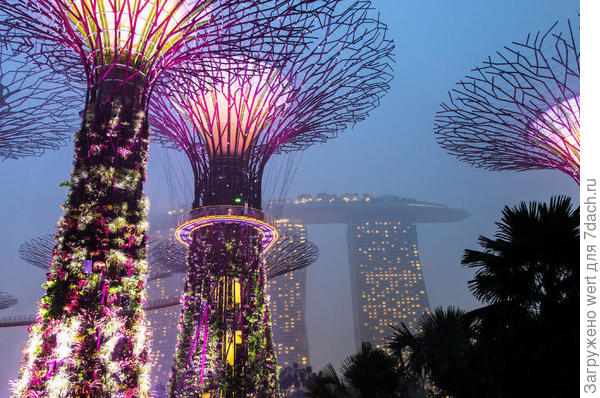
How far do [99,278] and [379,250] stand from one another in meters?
101

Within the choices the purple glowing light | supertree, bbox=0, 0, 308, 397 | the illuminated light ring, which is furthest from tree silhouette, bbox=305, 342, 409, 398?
the illuminated light ring

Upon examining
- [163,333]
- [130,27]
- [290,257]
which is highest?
[130,27]

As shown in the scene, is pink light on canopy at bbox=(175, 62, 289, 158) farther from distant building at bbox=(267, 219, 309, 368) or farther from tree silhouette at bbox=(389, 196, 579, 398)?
distant building at bbox=(267, 219, 309, 368)

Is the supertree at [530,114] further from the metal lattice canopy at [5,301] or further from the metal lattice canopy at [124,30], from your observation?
the metal lattice canopy at [5,301]

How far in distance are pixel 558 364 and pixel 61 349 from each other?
23.6 ft

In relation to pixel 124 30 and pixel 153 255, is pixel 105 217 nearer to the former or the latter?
pixel 124 30

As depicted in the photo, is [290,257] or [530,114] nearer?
[530,114]

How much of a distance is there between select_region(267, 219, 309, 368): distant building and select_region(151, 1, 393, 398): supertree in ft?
227

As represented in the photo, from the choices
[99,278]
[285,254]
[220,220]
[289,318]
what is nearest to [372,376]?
[99,278]

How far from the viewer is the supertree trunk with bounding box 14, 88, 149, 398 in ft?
24.0

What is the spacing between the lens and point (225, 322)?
14.9 meters

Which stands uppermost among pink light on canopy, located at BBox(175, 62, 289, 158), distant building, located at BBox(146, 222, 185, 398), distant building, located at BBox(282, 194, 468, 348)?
pink light on canopy, located at BBox(175, 62, 289, 158)
